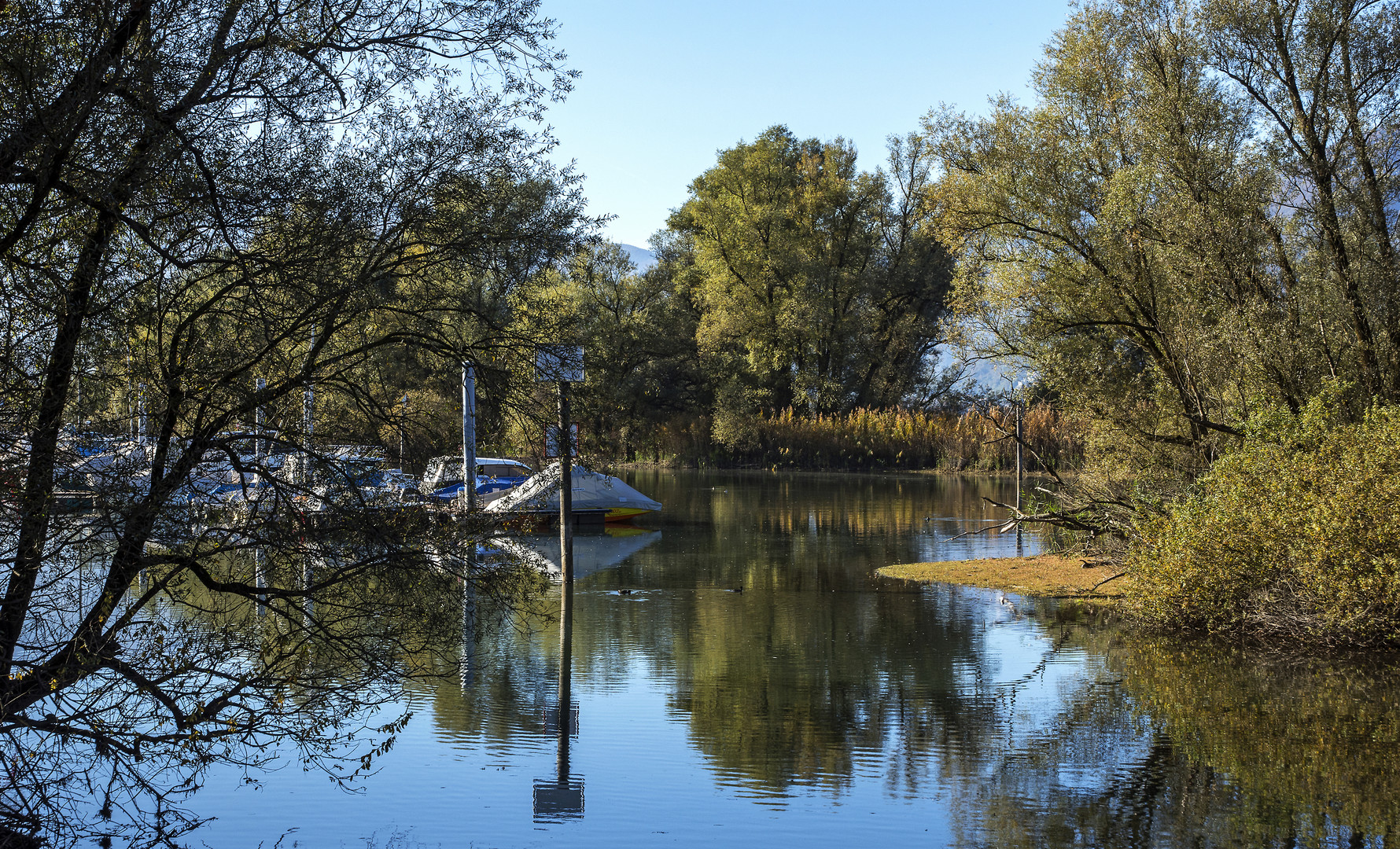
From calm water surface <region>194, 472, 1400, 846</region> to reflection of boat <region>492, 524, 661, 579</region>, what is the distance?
4.27m

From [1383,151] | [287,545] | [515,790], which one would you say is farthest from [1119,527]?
[287,545]

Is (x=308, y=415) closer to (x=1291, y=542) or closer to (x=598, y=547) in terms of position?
(x=1291, y=542)

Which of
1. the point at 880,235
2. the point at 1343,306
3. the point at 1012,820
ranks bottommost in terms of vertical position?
the point at 1012,820

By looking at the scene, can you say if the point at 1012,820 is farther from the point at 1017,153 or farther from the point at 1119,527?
the point at 1017,153

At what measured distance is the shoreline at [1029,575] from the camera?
1698cm

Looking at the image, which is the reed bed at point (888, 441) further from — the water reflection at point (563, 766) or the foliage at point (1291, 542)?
the water reflection at point (563, 766)

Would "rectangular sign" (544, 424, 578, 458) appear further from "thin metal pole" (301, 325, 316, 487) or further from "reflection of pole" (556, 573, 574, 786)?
"reflection of pole" (556, 573, 574, 786)

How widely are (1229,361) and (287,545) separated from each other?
42.6ft

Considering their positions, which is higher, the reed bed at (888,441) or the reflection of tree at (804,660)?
the reed bed at (888,441)

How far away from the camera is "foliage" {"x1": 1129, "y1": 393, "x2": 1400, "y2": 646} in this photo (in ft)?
39.1

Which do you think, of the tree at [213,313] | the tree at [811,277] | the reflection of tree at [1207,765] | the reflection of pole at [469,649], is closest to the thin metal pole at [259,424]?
the tree at [213,313]

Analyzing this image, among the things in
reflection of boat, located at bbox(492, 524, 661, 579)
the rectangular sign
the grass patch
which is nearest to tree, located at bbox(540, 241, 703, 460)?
reflection of boat, located at bbox(492, 524, 661, 579)

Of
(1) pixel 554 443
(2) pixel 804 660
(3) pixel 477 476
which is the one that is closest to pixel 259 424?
(1) pixel 554 443

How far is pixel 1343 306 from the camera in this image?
52.6ft
